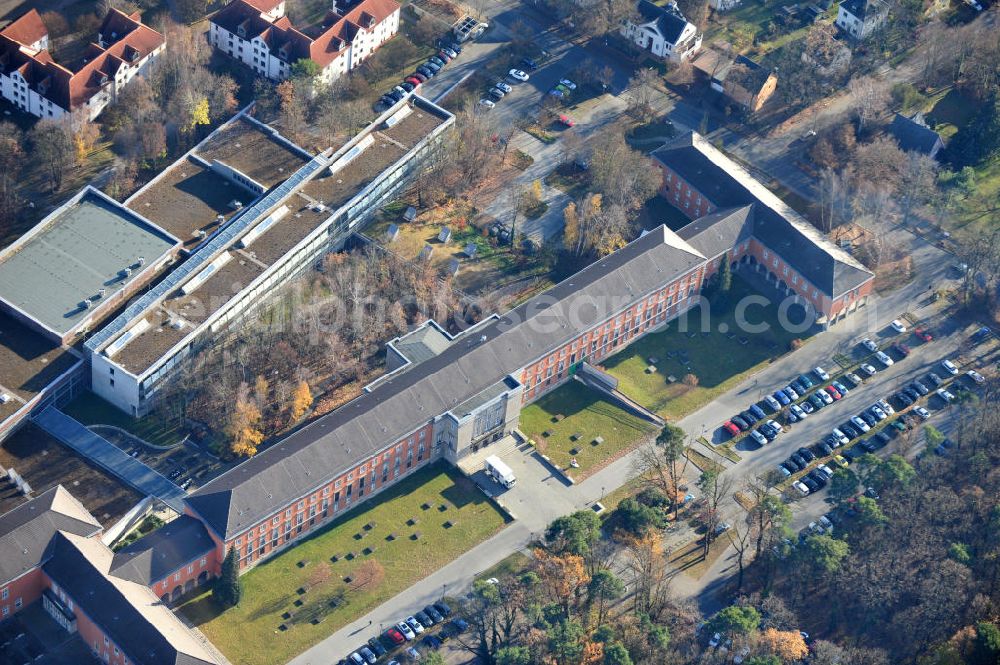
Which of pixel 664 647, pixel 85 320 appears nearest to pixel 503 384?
pixel 664 647

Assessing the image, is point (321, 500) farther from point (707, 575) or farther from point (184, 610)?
point (707, 575)

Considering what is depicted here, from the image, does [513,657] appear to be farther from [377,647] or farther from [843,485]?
[843,485]

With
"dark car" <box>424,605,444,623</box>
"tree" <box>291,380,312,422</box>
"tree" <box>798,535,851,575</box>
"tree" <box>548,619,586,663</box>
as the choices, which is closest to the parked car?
"dark car" <box>424,605,444,623</box>

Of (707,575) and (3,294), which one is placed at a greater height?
(3,294)

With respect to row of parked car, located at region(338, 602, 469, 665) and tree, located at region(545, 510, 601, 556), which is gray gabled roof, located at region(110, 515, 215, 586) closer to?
row of parked car, located at region(338, 602, 469, 665)

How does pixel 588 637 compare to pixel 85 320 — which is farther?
pixel 85 320

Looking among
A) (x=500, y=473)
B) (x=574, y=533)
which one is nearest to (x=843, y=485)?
(x=574, y=533)
